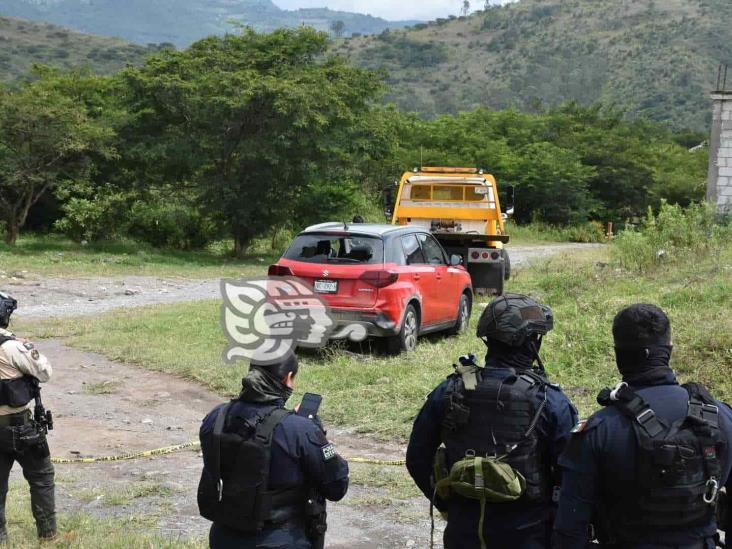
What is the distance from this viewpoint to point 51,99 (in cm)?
2205

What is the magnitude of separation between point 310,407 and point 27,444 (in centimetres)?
227

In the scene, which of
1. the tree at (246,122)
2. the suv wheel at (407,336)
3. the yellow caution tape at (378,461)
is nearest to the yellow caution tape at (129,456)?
the yellow caution tape at (378,461)

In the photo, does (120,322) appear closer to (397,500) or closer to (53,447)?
(53,447)

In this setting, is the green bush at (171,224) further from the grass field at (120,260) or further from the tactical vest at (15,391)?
the tactical vest at (15,391)

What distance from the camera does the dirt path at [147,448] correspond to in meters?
5.55

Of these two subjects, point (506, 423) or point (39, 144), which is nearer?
point (506, 423)

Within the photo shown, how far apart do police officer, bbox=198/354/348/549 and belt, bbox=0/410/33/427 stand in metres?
2.00

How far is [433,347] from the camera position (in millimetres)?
10672

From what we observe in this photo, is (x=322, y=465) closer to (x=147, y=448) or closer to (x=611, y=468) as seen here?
(x=611, y=468)

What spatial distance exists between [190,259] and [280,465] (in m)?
19.7

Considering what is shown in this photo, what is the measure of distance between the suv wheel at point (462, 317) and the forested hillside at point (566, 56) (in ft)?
220

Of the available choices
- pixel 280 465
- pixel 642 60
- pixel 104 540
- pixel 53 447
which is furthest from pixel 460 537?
pixel 642 60

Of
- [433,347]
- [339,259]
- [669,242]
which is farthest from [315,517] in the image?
[669,242]

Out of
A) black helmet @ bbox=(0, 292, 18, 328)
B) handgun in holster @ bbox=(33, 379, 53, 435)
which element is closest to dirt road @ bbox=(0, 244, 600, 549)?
handgun in holster @ bbox=(33, 379, 53, 435)
